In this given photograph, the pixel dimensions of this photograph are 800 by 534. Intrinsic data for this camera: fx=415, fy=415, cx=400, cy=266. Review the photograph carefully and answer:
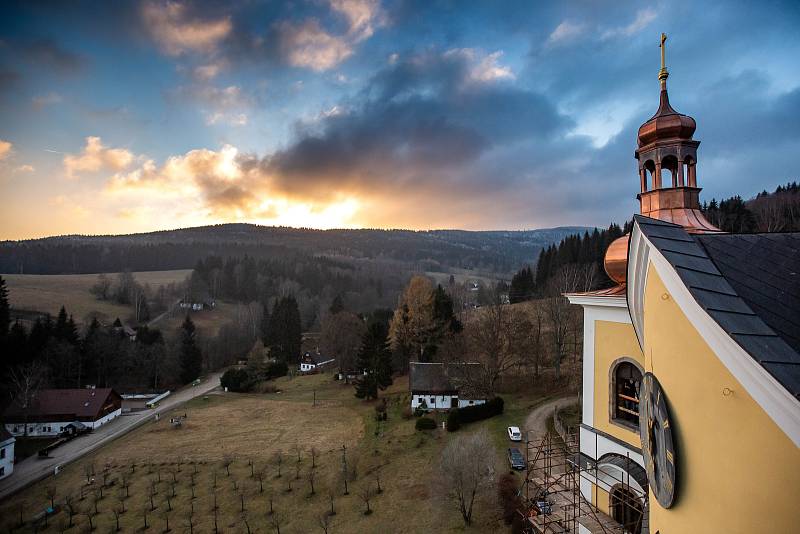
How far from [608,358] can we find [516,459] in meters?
12.3

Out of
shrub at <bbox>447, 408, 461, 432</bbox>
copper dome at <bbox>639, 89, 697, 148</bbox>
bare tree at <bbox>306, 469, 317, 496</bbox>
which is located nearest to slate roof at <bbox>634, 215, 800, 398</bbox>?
copper dome at <bbox>639, 89, 697, 148</bbox>

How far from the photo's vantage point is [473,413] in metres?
27.9

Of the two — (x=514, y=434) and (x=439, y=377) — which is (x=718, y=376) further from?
(x=439, y=377)

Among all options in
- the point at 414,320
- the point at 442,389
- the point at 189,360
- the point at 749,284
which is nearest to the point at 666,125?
the point at 749,284

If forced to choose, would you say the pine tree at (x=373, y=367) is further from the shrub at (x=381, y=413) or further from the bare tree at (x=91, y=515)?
the bare tree at (x=91, y=515)

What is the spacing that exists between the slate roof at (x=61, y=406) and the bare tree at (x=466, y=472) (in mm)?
33244

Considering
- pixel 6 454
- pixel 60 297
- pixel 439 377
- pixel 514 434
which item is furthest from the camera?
pixel 60 297

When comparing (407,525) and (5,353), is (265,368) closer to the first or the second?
(5,353)

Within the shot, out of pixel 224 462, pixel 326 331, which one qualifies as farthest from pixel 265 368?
pixel 224 462

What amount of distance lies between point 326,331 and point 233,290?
50991 mm

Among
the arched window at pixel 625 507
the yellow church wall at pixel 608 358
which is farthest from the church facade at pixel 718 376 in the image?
the arched window at pixel 625 507

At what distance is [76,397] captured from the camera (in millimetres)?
36500

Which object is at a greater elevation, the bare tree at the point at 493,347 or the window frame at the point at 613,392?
the window frame at the point at 613,392

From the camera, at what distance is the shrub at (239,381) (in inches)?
1791
